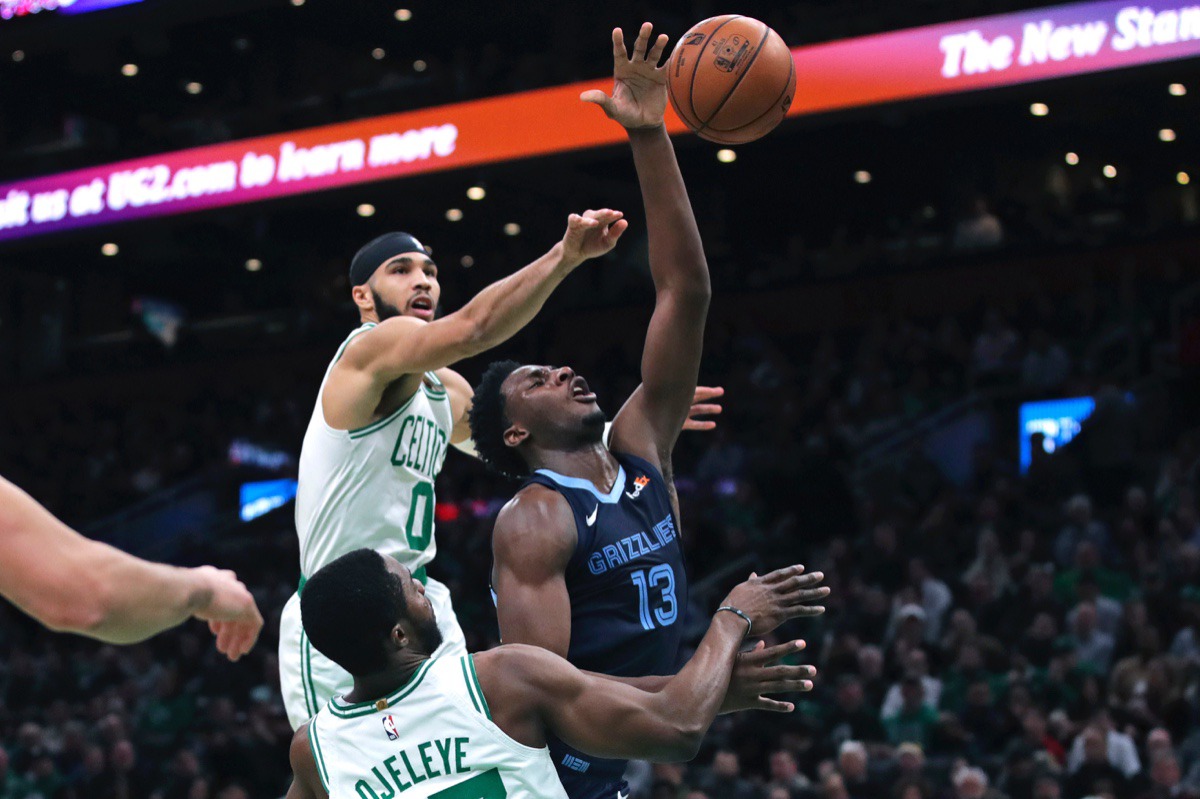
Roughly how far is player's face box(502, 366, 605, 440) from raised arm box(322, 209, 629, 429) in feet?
0.59

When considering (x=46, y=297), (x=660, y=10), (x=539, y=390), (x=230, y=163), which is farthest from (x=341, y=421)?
(x=46, y=297)

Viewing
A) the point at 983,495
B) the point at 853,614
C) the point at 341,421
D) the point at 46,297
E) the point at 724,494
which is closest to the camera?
the point at 341,421

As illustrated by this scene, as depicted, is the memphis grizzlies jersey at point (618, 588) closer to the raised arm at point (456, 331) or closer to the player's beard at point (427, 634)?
the player's beard at point (427, 634)

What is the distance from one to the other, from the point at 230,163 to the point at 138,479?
17.2 ft

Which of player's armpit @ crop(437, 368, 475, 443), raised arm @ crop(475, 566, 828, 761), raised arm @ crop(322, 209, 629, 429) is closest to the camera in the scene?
raised arm @ crop(475, 566, 828, 761)

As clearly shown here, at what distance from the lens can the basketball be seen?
17.5 ft

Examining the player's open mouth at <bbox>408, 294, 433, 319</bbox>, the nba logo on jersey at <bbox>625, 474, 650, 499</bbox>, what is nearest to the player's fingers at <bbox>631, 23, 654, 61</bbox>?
the nba logo on jersey at <bbox>625, 474, 650, 499</bbox>

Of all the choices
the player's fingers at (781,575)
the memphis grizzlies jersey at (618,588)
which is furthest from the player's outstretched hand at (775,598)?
the memphis grizzlies jersey at (618,588)

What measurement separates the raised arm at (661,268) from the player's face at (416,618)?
39.6 inches

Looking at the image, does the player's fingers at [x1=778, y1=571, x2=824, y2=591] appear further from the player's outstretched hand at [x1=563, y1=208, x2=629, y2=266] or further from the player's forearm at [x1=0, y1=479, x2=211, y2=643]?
the player's forearm at [x1=0, y1=479, x2=211, y2=643]

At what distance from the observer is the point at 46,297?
2469 centimetres

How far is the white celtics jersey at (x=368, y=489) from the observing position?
220 inches

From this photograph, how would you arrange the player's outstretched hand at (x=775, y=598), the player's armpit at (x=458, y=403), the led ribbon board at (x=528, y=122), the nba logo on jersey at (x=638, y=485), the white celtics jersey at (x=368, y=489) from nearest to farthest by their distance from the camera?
the player's outstretched hand at (x=775, y=598)
the nba logo on jersey at (x=638, y=485)
the white celtics jersey at (x=368, y=489)
the player's armpit at (x=458, y=403)
the led ribbon board at (x=528, y=122)

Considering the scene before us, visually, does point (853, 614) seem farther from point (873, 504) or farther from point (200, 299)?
point (200, 299)
